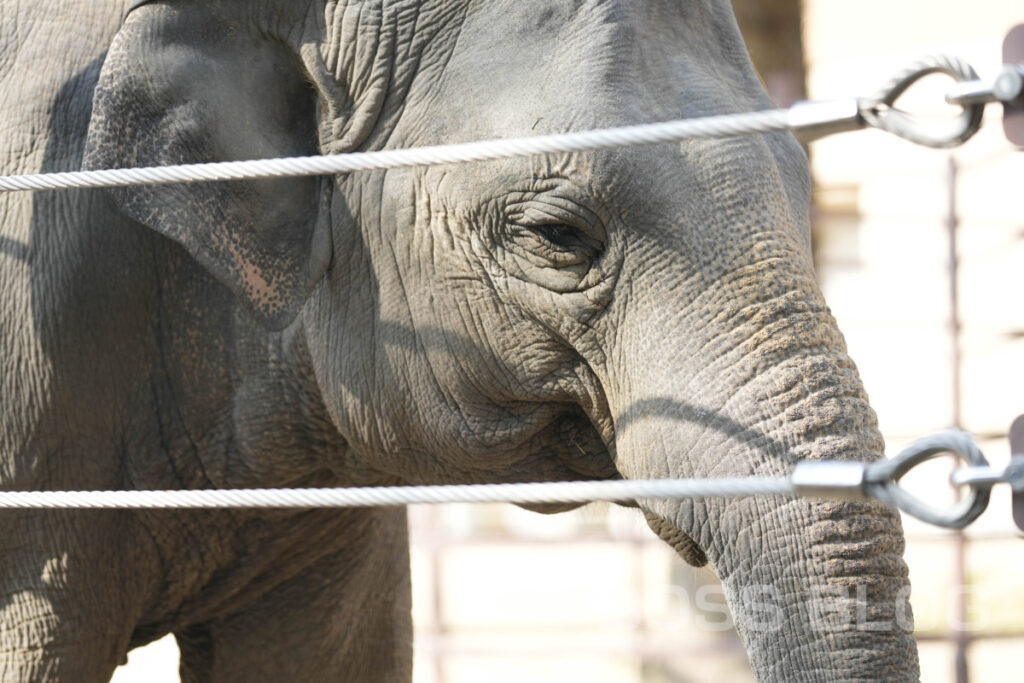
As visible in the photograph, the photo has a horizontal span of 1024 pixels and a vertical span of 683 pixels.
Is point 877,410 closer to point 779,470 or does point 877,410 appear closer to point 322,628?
point 322,628

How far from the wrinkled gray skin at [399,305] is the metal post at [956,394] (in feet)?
9.16

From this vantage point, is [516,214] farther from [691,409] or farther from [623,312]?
[691,409]

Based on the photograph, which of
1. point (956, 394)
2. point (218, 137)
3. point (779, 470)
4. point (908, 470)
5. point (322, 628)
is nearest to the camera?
point (908, 470)

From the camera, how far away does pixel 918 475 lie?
6.47 meters

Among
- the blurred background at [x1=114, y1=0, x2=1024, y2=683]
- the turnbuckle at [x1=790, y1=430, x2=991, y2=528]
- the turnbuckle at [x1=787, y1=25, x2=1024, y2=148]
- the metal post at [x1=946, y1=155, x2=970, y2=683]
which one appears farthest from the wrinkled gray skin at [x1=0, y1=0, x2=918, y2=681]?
the metal post at [x1=946, y1=155, x2=970, y2=683]

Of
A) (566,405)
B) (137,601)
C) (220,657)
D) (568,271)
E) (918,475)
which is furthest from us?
(918,475)

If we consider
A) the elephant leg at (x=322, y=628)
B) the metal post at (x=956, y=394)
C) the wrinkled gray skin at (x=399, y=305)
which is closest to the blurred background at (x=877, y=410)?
the metal post at (x=956, y=394)

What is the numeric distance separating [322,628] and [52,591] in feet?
1.93

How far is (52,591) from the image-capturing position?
1.98 meters

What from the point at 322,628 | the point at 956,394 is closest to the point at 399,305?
the point at 322,628

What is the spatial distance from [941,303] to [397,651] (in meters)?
5.90

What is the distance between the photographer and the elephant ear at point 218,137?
71.9 inches

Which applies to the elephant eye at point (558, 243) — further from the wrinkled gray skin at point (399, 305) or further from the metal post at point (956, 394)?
the metal post at point (956, 394)

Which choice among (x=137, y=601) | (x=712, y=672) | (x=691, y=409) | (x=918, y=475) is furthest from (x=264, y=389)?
(x=918, y=475)
